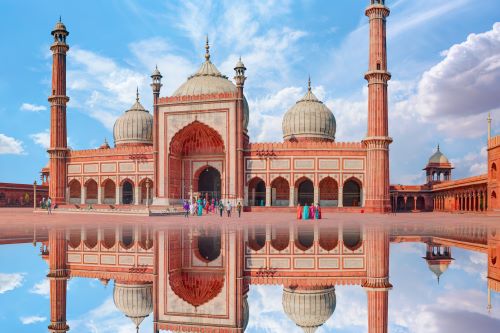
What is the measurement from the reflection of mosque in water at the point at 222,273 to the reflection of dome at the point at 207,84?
26.6 m

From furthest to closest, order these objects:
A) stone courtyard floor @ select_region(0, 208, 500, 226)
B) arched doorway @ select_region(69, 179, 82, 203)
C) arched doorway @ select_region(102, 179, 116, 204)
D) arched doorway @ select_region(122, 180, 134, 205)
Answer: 1. arched doorway @ select_region(69, 179, 82, 203)
2. arched doorway @ select_region(122, 180, 134, 205)
3. arched doorway @ select_region(102, 179, 116, 204)
4. stone courtyard floor @ select_region(0, 208, 500, 226)

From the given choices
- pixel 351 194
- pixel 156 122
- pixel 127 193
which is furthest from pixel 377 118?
pixel 127 193

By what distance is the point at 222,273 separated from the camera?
17.1ft

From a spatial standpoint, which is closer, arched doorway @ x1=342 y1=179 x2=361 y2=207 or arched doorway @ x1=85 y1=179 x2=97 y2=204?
arched doorway @ x1=342 y1=179 x2=361 y2=207

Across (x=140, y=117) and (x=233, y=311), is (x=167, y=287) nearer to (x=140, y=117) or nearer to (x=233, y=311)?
(x=233, y=311)

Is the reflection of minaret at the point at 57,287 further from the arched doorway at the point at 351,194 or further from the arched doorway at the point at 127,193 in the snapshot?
the arched doorway at the point at 127,193

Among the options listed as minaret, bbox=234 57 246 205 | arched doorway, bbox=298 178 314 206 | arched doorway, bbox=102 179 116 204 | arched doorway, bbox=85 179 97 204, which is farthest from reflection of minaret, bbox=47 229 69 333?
arched doorway, bbox=85 179 97 204

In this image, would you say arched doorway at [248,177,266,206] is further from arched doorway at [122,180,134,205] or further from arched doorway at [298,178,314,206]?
arched doorway at [122,180,134,205]

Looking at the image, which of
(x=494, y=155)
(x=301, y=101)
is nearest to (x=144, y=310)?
(x=494, y=155)

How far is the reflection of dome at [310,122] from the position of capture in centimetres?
3562

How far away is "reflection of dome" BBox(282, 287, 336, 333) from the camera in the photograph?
3.37 meters

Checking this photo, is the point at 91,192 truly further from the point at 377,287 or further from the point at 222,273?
the point at 377,287

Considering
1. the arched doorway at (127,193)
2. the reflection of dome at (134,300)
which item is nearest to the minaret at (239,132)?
the arched doorway at (127,193)

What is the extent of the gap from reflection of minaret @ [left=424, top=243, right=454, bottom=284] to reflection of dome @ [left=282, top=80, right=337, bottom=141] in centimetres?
2714
